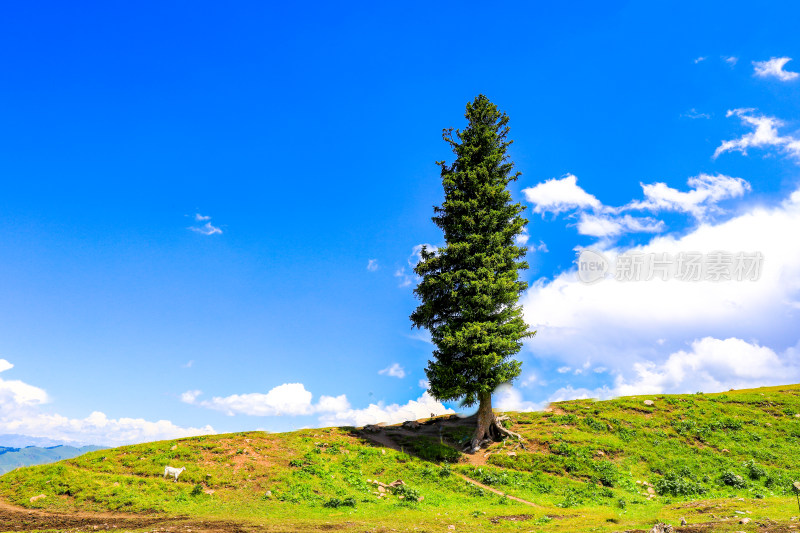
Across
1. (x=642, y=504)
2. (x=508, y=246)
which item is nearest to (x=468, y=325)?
(x=508, y=246)

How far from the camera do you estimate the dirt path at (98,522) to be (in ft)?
61.9

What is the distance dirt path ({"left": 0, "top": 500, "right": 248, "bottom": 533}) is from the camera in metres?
18.9

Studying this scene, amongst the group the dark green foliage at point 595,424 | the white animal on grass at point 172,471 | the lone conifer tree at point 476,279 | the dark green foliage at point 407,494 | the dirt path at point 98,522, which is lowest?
the dark green foliage at point 407,494

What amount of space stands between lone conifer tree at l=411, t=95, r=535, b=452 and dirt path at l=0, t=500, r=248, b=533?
19.6 metres

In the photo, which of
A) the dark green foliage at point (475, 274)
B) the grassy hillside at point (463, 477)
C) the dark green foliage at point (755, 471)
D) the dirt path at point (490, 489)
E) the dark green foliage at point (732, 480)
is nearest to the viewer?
the grassy hillside at point (463, 477)

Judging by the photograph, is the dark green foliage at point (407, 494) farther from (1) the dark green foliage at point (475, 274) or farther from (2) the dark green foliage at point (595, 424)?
(2) the dark green foliage at point (595, 424)

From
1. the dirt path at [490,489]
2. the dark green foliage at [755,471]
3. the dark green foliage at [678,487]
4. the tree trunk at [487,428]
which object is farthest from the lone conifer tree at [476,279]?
the dark green foliage at [755,471]

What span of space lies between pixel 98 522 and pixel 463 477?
20.4 metres

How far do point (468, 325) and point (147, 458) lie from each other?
78.3 ft

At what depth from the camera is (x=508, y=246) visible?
38.5m

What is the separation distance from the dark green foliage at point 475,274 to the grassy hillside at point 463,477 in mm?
6121

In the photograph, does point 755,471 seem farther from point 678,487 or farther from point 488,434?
point 488,434

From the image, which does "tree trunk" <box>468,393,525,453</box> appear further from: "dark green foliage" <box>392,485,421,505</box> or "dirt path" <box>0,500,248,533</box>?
"dirt path" <box>0,500,248,533</box>

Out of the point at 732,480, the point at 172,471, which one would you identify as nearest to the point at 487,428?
the point at 732,480
